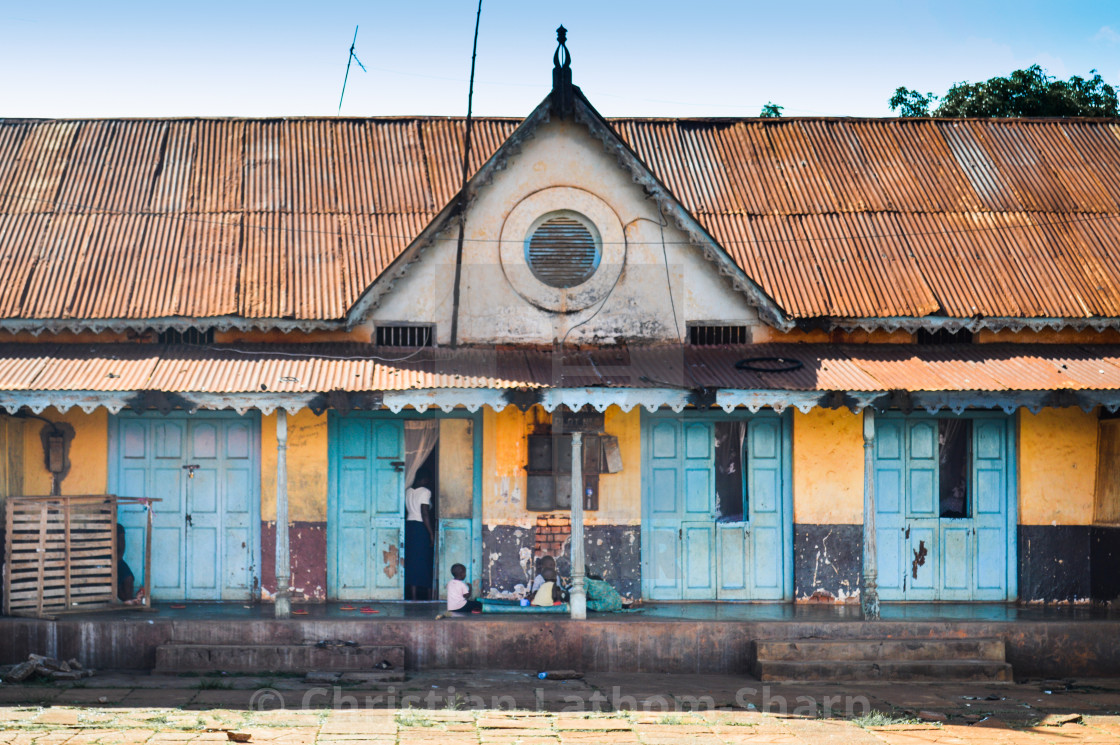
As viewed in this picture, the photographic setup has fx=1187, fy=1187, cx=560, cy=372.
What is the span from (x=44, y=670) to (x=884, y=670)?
8.62 m

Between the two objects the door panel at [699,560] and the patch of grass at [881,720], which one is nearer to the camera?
the patch of grass at [881,720]

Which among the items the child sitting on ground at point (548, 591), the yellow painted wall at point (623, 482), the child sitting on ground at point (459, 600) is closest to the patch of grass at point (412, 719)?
the child sitting on ground at point (459, 600)

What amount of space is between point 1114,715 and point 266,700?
8061 mm

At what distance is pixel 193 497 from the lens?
14320mm

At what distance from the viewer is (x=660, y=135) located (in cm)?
1764

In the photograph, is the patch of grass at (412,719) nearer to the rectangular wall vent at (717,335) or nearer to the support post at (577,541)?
the support post at (577,541)

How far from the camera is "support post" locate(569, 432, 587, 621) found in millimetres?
12914

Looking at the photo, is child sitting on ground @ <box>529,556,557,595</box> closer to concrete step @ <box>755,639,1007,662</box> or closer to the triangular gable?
concrete step @ <box>755,639,1007,662</box>

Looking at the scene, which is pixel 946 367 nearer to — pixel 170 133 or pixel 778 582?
pixel 778 582

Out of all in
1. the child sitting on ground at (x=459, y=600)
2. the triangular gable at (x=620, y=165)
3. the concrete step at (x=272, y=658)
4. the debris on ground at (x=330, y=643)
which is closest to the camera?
the concrete step at (x=272, y=658)

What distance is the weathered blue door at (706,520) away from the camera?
47.5ft

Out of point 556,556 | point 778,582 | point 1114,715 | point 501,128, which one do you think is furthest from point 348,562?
point 1114,715

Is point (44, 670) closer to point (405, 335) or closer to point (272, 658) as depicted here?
point (272, 658)

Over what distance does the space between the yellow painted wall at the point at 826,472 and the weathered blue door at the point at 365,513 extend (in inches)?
191
